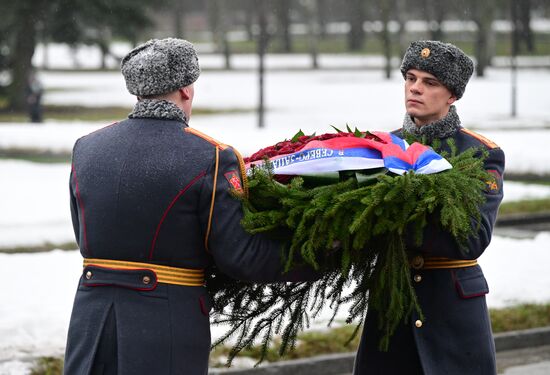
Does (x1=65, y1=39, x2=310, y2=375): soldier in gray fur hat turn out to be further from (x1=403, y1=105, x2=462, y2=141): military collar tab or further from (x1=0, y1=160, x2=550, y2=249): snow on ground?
(x1=0, y1=160, x2=550, y2=249): snow on ground

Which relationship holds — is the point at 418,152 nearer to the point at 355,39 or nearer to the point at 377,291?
the point at 377,291

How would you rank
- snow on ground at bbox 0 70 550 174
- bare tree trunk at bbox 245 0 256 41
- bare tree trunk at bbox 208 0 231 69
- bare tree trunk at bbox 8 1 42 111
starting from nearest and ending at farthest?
snow on ground at bbox 0 70 550 174 < bare tree trunk at bbox 8 1 42 111 < bare tree trunk at bbox 208 0 231 69 < bare tree trunk at bbox 245 0 256 41

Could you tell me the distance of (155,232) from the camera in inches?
143

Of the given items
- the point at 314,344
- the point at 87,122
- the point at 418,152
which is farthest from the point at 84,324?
the point at 87,122

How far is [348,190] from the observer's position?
12.5 ft

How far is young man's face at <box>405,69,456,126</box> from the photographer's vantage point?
4.50 metres

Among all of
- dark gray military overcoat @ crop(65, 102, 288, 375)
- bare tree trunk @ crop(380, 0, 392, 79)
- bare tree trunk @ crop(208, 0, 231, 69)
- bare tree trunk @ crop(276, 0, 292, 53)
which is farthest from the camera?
bare tree trunk @ crop(276, 0, 292, 53)

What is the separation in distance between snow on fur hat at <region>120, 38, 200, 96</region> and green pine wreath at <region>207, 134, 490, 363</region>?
0.47 meters

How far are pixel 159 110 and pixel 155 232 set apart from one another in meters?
0.45

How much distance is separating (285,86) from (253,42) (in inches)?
1437

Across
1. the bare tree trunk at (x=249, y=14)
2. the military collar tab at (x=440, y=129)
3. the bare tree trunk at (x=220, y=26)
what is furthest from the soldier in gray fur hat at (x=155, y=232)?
the bare tree trunk at (x=249, y=14)

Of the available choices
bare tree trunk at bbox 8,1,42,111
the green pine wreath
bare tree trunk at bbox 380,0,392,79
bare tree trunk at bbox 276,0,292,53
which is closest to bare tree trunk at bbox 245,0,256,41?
bare tree trunk at bbox 276,0,292,53

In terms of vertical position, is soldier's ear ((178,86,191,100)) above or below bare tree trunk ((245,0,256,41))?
below

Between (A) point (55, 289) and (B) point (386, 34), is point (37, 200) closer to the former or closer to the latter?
(A) point (55, 289)
